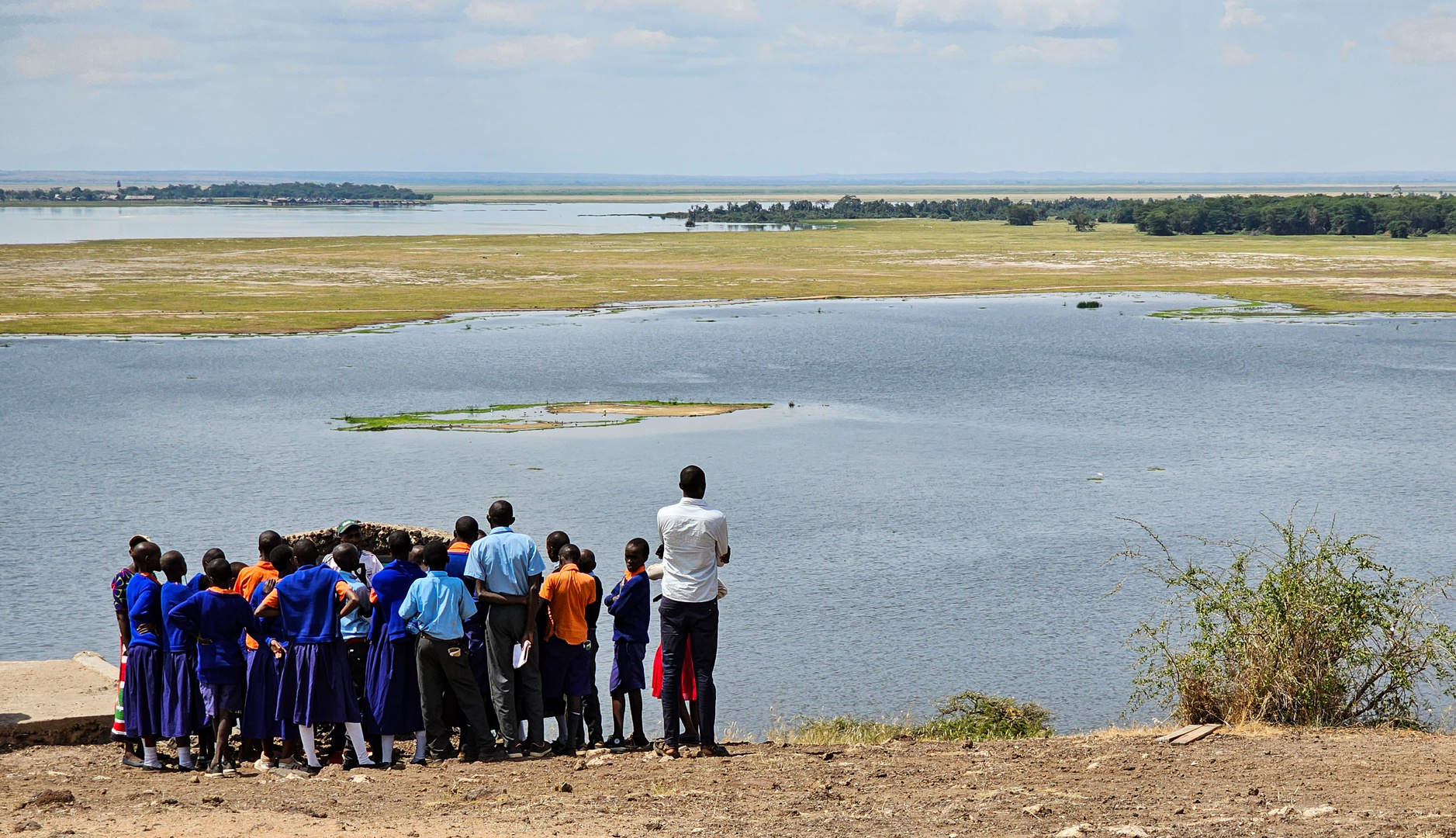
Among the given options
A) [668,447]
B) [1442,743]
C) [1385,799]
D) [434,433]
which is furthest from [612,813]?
[434,433]

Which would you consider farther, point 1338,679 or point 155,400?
point 155,400

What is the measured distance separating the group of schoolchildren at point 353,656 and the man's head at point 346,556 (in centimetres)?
1

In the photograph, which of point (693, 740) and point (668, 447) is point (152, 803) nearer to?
point (693, 740)

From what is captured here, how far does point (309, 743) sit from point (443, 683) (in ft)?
3.50

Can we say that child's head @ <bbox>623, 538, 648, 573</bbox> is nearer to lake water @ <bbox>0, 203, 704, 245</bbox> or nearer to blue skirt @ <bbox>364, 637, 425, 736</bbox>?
Result: blue skirt @ <bbox>364, 637, 425, 736</bbox>

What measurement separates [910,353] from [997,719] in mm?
36239

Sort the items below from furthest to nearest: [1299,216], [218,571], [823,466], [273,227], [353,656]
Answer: [273,227]
[1299,216]
[823,466]
[353,656]
[218,571]

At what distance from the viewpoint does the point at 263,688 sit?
10672 millimetres

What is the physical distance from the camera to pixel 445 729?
1105 cm

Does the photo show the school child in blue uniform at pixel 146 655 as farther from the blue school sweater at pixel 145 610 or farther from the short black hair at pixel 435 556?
the short black hair at pixel 435 556

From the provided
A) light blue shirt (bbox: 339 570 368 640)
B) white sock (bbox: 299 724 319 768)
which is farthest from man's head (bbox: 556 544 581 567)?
white sock (bbox: 299 724 319 768)

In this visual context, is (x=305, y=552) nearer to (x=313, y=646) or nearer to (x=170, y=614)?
(x=313, y=646)

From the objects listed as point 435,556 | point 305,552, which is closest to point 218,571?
point 305,552

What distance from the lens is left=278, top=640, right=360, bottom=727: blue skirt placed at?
10508 millimetres
